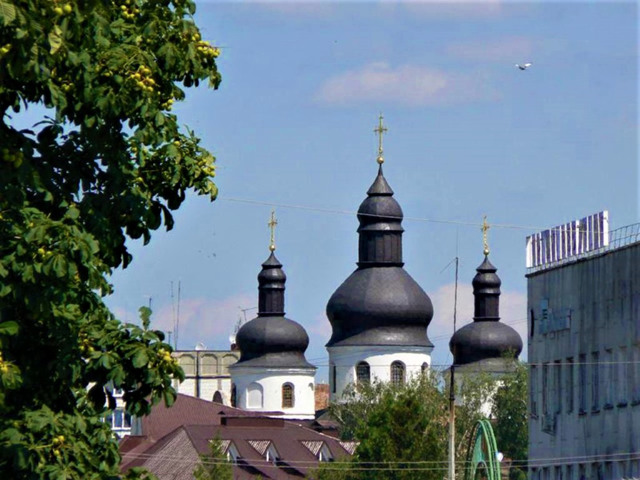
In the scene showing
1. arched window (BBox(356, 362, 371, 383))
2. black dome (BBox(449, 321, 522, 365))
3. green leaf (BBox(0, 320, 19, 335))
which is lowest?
green leaf (BBox(0, 320, 19, 335))

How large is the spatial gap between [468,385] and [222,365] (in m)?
49.2

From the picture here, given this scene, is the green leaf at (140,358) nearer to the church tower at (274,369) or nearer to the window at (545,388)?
the window at (545,388)

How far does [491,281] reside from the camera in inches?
5059

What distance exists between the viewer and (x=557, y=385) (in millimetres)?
57969

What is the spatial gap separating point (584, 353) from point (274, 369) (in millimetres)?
73361

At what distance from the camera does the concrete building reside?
168ft

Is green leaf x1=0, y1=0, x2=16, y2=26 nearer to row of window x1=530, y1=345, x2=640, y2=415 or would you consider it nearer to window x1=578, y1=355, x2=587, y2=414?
row of window x1=530, y1=345, x2=640, y2=415

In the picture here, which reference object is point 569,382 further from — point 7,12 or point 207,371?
point 207,371

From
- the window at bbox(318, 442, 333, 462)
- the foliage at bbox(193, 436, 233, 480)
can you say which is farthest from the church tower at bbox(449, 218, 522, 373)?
the foliage at bbox(193, 436, 233, 480)

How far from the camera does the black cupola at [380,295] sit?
122 meters

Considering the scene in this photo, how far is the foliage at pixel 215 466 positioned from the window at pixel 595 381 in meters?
21.3

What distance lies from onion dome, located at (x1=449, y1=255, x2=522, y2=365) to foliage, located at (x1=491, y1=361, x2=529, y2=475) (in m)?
13.6

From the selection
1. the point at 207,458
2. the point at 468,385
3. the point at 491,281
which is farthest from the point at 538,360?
the point at 491,281

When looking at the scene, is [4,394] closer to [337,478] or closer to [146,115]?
[146,115]
